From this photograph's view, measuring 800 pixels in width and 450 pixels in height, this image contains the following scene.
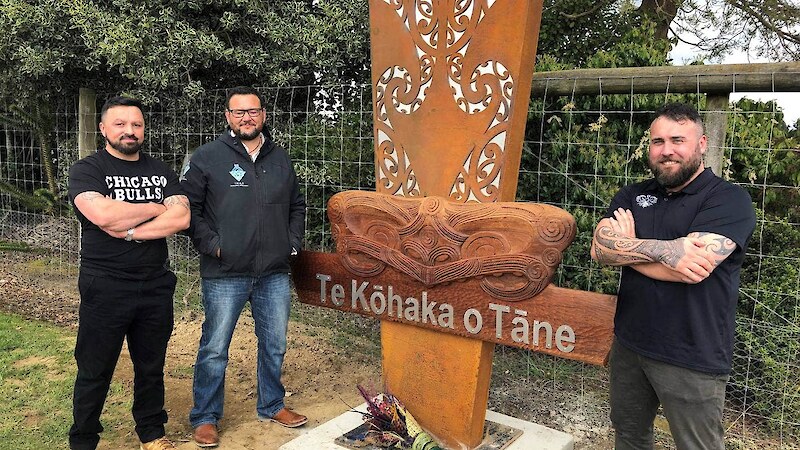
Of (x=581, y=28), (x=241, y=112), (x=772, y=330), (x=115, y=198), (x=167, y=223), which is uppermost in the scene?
(x=581, y=28)

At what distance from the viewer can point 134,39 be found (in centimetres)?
472

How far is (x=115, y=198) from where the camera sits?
9.59ft

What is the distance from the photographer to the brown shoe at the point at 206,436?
332 centimetres

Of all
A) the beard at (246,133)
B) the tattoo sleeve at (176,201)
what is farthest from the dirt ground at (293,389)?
the beard at (246,133)

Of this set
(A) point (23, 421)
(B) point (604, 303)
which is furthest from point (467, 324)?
(A) point (23, 421)

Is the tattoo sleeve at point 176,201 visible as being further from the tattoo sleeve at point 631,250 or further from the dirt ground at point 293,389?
the tattoo sleeve at point 631,250

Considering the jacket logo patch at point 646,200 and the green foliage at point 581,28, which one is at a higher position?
the green foliage at point 581,28

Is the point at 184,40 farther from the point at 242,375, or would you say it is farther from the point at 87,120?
the point at 242,375

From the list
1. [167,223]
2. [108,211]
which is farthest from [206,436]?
[108,211]

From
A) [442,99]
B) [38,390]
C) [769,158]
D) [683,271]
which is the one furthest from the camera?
[38,390]

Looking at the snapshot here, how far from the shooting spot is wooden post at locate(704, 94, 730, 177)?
9.93 ft

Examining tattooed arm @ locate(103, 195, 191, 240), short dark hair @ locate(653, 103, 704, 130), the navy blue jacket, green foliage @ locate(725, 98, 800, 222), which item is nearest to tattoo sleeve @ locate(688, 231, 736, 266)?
short dark hair @ locate(653, 103, 704, 130)

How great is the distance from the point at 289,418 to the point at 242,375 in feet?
3.07

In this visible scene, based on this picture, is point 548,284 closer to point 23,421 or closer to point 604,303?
point 604,303
